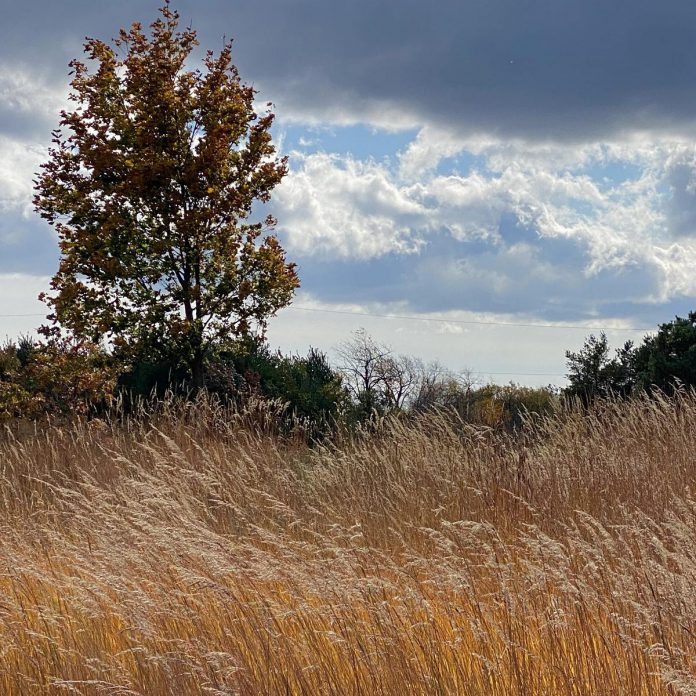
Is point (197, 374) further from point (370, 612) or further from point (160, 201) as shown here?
point (370, 612)

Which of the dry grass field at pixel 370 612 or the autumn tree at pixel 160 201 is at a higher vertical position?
the autumn tree at pixel 160 201

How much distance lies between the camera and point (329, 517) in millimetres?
7754

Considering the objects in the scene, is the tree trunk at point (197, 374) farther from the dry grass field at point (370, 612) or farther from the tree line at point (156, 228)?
the dry grass field at point (370, 612)

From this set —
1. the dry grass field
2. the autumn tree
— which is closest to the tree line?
the autumn tree

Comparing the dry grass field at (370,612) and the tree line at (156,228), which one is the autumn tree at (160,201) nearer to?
the tree line at (156,228)

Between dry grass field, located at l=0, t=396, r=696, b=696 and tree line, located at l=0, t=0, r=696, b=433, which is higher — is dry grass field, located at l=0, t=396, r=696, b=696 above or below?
below

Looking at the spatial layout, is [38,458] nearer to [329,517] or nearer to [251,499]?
[251,499]

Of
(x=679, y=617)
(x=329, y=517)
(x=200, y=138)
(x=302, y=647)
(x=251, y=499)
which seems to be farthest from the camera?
(x=200, y=138)

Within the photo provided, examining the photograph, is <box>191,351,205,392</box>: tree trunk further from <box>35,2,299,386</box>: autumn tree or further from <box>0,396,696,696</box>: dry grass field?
<box>0,396,696,696</box>: dry grass field

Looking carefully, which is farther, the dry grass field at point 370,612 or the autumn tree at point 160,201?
the autumn tree at point 160,201

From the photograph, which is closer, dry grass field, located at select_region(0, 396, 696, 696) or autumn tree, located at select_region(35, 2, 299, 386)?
dry grass field, located at select_region(0, 396, 696, 696)

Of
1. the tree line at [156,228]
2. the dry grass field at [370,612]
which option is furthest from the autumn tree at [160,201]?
the dry grass field at [370,612]

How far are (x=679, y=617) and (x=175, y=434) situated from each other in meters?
8.63

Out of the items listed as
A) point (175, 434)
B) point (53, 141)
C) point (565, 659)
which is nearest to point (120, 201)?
point (53, 141)
